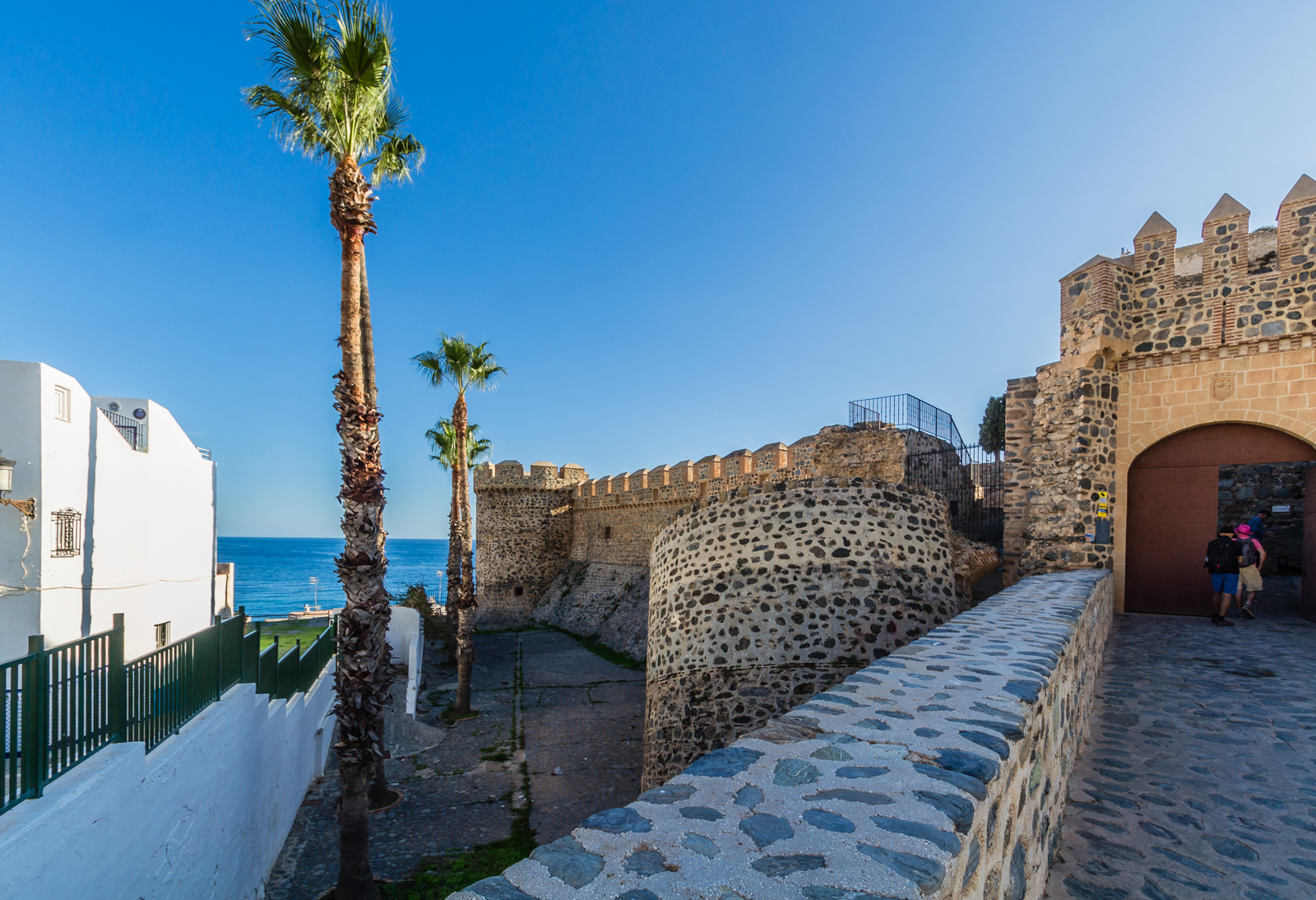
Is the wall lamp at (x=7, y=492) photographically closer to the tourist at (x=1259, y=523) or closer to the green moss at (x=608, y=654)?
the green moss at (x=608, y=654)

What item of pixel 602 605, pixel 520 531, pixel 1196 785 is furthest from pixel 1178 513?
pixel 520 531

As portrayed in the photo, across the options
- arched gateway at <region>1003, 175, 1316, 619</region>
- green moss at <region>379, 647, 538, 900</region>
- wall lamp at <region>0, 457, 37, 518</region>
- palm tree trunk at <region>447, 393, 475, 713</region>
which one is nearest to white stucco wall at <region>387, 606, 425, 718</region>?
palm tree trunk at <region>447, 393, 475, 713</region>

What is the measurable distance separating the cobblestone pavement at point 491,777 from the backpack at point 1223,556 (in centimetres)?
886

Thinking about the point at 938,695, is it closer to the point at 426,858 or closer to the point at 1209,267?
the point at 426,858

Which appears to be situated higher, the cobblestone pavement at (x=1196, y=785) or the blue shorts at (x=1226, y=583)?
the blue shorts at (x=1226, y=583)

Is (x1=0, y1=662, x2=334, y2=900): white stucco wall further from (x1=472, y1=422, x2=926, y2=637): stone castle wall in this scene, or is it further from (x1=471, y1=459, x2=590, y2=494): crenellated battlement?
(x1=471, y1=459, x2=590, y2=494): crenellated battlement

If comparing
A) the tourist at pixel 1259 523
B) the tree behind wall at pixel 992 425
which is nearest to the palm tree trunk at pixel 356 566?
the tourist at pixel 1259 523

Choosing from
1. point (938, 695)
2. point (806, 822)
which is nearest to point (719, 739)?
point (938, 695)

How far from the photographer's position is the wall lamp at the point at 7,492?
975cm

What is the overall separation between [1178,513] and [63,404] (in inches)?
739

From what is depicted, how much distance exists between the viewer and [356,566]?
7.23m

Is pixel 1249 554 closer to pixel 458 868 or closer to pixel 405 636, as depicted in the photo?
pixel 458 868

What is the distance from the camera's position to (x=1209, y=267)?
9266mm

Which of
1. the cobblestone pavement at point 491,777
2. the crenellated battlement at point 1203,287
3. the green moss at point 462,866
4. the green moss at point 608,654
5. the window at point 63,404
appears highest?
the crenellated battlement at point 1203,287
